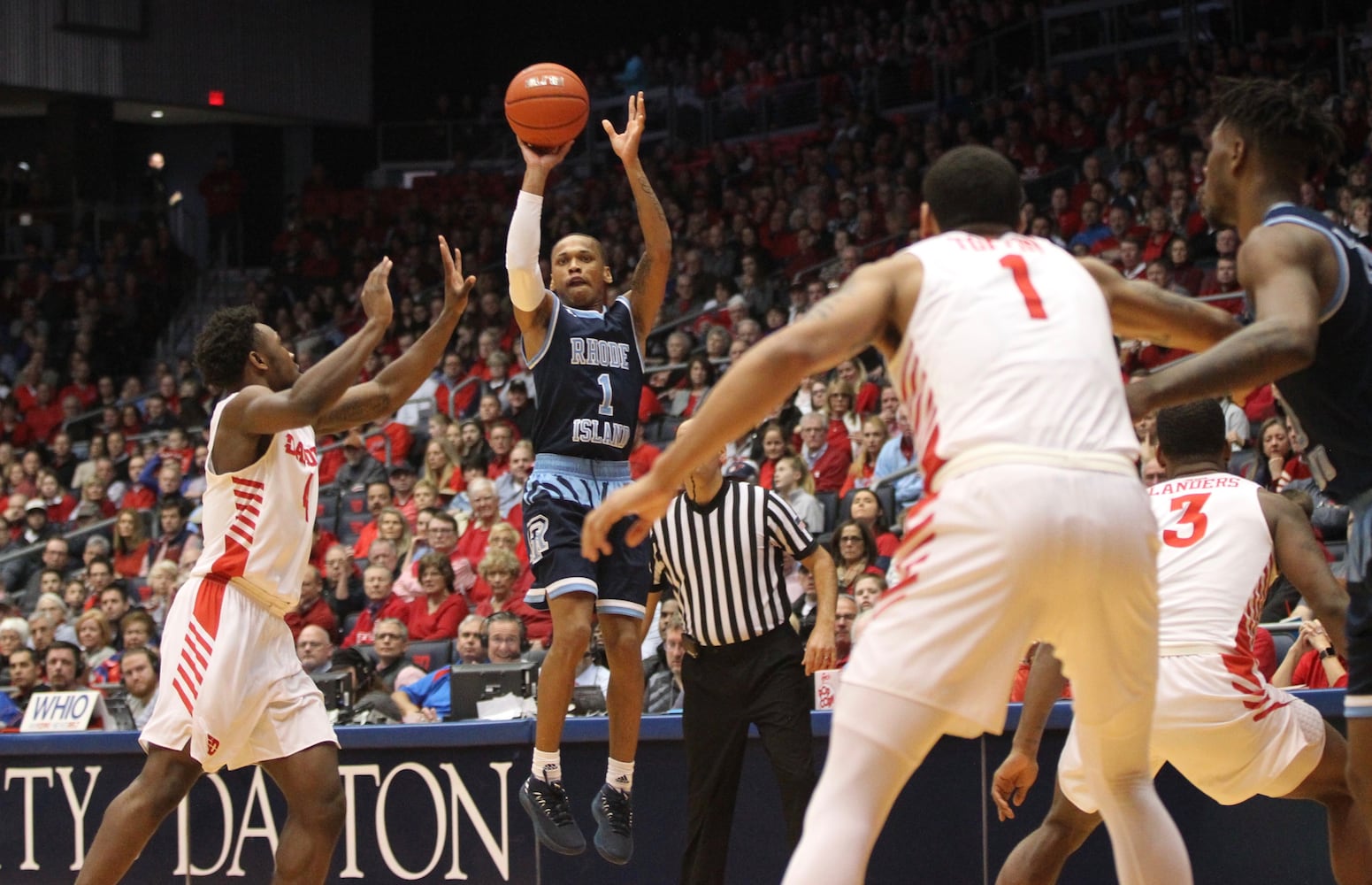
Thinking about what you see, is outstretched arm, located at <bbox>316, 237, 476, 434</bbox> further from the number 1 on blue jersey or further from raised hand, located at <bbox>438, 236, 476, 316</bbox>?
the number 1 on blue jersey

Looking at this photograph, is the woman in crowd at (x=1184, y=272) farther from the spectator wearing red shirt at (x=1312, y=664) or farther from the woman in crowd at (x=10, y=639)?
the woman in crowd at (x=10, y=639)

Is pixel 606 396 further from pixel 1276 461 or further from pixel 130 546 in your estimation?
pixel 130 546

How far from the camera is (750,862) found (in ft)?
22.4

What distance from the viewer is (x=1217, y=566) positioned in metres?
4.98

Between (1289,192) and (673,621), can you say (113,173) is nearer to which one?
(673,621)

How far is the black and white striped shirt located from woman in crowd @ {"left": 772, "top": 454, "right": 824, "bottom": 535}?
390 cm

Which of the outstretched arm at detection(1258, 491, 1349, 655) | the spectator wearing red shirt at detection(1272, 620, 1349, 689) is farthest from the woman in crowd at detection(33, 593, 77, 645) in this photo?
the outstretched arm at detection(1258, 491, 1349, 655)

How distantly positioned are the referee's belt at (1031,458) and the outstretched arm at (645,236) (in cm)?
290

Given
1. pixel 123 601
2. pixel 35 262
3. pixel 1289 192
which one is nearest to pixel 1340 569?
pixel 1289 192

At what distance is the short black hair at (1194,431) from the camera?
516 cm

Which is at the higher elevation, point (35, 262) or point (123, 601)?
point (35, 262)

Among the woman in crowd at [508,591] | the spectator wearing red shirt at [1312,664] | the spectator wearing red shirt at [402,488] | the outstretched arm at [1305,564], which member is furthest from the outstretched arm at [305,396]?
the spectator wearing red shirt at [402,488]

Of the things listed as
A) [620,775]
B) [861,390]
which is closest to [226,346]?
[620,775]

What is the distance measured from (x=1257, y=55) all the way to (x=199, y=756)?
12763mm
